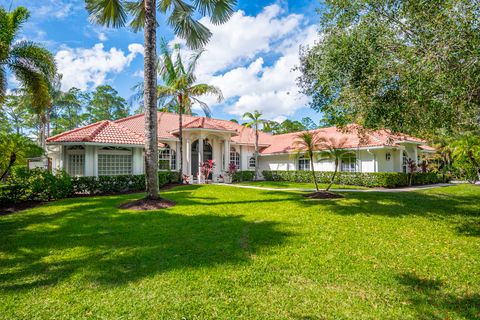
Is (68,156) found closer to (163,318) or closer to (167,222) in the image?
(167,222)

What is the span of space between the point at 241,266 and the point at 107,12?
45.2 feet

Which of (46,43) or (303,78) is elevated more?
(46,43)

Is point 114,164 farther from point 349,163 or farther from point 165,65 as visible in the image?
point 349,163

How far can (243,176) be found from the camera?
2520 centimetres

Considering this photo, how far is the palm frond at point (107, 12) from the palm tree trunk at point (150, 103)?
2.90m

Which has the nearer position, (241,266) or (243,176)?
(241,266)

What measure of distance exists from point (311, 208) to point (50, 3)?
1582cm

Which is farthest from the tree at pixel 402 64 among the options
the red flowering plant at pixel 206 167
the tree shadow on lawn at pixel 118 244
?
the red flowering plant at pixel 206 167

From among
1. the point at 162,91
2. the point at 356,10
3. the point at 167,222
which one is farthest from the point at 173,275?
the point at 162,91

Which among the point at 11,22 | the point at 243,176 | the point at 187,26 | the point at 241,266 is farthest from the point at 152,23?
the point at 243,176

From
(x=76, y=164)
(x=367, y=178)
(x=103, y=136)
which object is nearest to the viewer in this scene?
(x=103, y=136)

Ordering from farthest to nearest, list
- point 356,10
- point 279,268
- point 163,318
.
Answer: point 356,10, point 279,268, point 163,318

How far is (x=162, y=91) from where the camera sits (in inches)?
730

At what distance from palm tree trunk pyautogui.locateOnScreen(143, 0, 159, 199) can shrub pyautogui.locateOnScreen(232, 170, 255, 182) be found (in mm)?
13313
